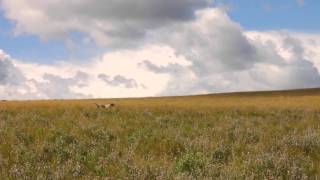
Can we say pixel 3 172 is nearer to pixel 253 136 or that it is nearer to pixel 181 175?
pixel 181 175

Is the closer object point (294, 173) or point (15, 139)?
point (294, 173)

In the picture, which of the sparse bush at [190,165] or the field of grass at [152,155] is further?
the sparse bush at [190,165]

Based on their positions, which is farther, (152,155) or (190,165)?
(152,155)

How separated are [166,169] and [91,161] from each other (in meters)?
1.81

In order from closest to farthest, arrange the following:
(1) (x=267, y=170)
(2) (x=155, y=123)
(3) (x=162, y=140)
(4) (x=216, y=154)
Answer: (1) (x=267, y=170), (4) (x=216, y=154), (3) (x=162, y=140), (2) (x=155, y=123)

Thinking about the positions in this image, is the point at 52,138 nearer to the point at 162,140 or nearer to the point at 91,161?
the point at 162,140

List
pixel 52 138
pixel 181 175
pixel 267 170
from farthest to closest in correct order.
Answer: pixel 52 138 < pixel 267 170 < pixel 181 175

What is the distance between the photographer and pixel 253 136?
1481 cm

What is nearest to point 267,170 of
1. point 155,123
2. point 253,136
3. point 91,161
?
point 91,161

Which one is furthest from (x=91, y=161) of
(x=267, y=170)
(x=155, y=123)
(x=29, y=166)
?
(x=155, y=123)

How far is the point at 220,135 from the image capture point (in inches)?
594

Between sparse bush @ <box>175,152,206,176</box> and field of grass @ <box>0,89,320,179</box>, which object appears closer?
field of grass @ <box>0,89,320,179</box>

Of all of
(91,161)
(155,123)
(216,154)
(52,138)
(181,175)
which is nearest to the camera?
(181,175)

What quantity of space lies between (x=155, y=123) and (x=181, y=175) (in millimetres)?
10958
